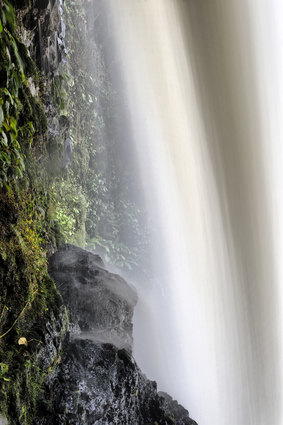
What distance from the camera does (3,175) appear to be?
213 cm

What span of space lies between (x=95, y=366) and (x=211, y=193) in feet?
16.6

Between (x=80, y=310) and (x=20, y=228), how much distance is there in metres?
1.76

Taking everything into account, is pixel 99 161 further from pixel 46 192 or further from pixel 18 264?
pixel 18 264

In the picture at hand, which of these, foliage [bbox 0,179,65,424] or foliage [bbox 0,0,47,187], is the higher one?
foliage [bbox 0,0,47,187]

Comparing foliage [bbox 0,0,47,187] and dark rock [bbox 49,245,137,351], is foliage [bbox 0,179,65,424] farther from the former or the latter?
dark rock [bbox 49,245,137,351]

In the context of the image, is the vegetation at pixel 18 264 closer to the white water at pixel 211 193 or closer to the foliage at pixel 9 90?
the foliage at pixel 9 90

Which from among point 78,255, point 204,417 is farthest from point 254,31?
point 204,417

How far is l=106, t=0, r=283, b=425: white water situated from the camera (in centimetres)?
557

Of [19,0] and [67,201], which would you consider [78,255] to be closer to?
[67,201]

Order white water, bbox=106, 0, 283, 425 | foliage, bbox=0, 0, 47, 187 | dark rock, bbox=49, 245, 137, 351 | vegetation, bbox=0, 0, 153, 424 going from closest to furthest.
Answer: foliage, bbox=0, 0, 47, 187
vegetation, bbox=0, 0, 153, 424
dark rock, bbox=49, 245, 137, 351
white water, bbox=106, 0, 283, 425

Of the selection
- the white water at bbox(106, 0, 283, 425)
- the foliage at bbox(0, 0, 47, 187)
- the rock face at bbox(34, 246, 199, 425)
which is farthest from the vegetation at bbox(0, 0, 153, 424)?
the white water at bbox(106, 0, 283, 425)

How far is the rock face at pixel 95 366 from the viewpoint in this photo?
2480mm

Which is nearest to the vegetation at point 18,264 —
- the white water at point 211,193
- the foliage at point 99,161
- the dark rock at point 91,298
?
the dark rock at point 91,298

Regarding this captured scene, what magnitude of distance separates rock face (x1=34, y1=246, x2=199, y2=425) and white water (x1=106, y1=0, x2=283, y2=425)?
3.47 m
